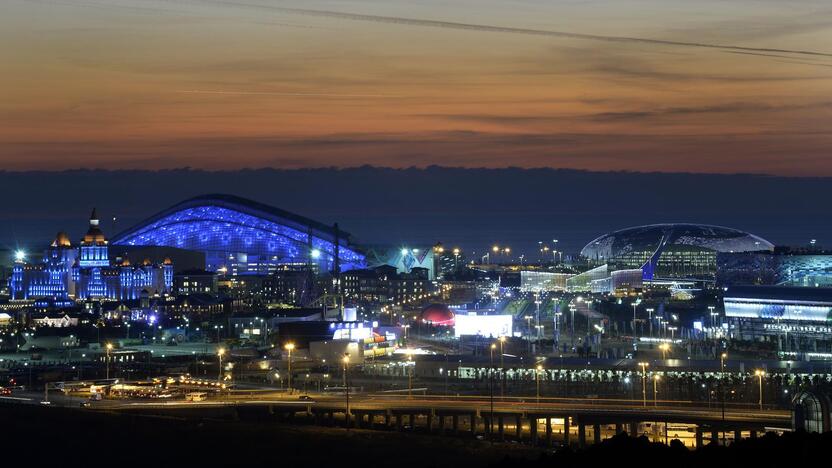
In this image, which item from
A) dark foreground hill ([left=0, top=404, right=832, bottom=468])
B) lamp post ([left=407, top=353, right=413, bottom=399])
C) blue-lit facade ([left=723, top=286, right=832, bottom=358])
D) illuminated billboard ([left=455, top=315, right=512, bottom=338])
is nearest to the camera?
dark foreground hill ([left=0, top=404, right=832, bottom=468])

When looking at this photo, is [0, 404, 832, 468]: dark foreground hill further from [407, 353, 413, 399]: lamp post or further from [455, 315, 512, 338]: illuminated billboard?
[455, 315, 512, 338]: illuminated billboard

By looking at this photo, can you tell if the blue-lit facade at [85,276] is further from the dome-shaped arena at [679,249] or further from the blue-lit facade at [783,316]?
the blue-lit facade at [783,316]

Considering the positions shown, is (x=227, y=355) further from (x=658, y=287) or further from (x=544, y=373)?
(x=658, y=287)

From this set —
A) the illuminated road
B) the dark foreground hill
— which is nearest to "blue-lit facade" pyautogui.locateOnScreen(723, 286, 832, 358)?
the illuminated road

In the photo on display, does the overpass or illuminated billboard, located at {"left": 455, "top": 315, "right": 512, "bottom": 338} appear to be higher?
illuminated billboard, located at {"left": 455, "top": 315, "right": 512, "bottom": 338}

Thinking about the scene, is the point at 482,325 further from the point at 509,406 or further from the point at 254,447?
the point at 254,447

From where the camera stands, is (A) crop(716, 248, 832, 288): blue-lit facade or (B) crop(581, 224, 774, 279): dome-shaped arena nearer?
(A) crop(716, 248, 832, 288): blue-lit facade

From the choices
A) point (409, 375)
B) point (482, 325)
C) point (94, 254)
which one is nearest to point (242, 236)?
point (94, 254)

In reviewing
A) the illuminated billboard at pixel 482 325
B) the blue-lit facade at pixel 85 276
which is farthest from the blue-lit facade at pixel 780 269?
the blue-lit facade at pixel 85 276
